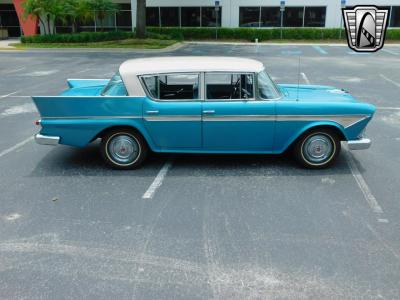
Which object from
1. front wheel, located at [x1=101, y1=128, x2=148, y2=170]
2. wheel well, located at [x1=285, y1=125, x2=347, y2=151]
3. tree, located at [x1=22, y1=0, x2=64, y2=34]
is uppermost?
tree, located at [x1=22, y1=0, x2=64, y2=34]

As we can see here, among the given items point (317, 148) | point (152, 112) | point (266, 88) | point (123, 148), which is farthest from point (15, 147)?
point (317, 148)

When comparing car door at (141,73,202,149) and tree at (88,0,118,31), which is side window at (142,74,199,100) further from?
tree at (88,0,118,31)

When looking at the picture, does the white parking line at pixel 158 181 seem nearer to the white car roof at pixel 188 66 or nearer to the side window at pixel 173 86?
the side window at pixel 173 86

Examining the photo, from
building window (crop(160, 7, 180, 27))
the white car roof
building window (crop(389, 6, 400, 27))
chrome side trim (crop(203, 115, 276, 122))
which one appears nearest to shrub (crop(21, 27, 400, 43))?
building window (crop(160, 7, 180, 27))

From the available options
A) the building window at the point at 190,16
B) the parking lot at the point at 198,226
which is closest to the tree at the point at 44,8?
the building window at the point at 190,16

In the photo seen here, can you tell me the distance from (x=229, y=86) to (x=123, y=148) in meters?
1.74

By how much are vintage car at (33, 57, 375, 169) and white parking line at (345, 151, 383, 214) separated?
0.36 m

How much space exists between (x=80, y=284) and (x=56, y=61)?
18.1m

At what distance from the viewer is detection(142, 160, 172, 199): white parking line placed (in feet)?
17.0

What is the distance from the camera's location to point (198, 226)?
14.5 ft

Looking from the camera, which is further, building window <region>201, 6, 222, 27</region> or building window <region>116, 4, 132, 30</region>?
building window <region>116, 4, 132, 30</region>

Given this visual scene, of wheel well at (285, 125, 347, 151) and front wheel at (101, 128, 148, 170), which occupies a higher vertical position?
wheel well at (285, 125, 347, 151)

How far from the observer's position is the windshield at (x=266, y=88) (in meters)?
5.81

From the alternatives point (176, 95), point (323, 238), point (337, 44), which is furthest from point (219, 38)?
point (323, 238)
